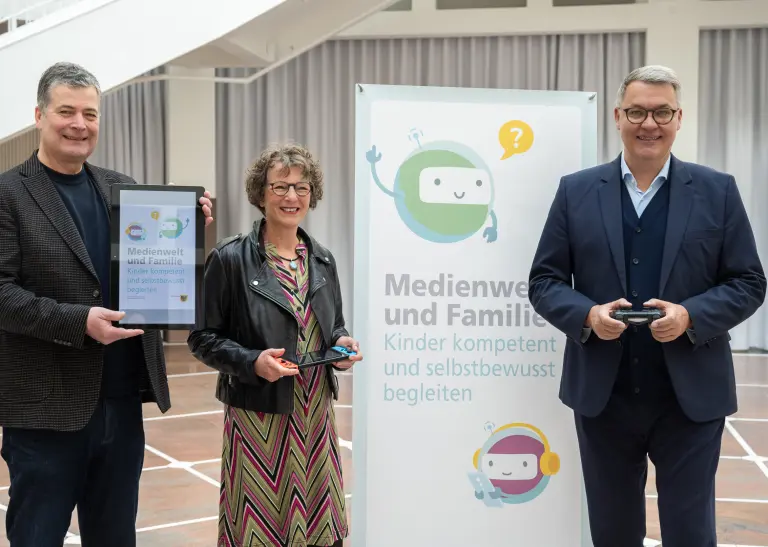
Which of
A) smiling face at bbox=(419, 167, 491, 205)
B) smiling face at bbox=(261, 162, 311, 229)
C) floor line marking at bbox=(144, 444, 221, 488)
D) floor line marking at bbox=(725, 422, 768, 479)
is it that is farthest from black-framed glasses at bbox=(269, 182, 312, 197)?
floor line marking at bbox=(725, 422, 768, 479)

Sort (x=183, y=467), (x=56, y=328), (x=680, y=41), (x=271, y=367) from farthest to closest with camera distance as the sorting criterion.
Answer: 1. (x=680, y=41)
2. (x=183, y=467)
3. (x=271, y=367)
4. (x=56, y=328)

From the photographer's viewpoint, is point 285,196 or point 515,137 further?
point 515,137

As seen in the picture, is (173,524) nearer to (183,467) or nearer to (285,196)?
(183,467)

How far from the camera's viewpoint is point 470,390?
9.72 ft

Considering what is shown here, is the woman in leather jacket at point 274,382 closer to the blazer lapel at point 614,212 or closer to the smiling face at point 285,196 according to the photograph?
the smiling face at point 285,196

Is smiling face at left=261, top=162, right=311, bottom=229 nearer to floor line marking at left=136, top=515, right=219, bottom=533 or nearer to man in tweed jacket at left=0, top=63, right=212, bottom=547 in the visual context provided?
man in tweed jacket at left=0, top=63, right=212, bottom=547

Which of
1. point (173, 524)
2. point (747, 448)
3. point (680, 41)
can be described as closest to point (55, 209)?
point (173, 524)

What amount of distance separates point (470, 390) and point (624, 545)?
2.36 ft

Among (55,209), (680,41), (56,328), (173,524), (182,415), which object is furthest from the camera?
(680,41)

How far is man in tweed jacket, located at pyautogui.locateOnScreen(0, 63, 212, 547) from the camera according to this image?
2.14 m

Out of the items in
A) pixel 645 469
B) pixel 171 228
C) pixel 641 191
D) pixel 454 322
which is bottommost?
pixel 645 469

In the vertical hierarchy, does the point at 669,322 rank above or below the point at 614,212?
below

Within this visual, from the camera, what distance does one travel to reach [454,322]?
2.96 metres

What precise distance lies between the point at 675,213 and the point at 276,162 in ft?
3.71
